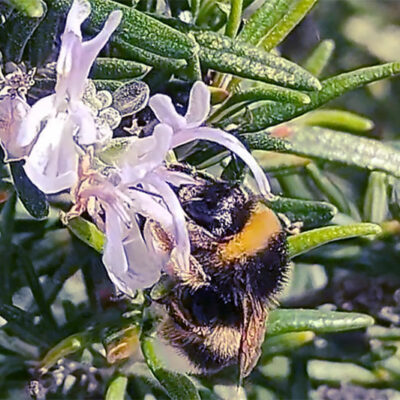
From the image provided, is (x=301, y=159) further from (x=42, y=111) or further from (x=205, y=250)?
(x=42, y=111)

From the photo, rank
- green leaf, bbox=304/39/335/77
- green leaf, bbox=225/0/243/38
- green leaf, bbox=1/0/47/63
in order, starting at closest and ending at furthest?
green leaf, bbox=1/0/47/63 → green leaf, bbox=225/0/243/38 → green leaf, bbox=304/39/335/77

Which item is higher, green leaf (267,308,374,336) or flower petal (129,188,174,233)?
flower petal (129,188,174,233)

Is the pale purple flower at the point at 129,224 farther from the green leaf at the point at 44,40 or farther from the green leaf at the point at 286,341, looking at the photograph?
the green leaf at the point at 286,341

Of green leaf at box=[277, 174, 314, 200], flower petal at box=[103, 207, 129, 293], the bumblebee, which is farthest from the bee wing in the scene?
green leaf at box=[277, 174, 314, 200]

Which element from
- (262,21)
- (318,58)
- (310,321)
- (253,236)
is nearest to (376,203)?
(318,58)

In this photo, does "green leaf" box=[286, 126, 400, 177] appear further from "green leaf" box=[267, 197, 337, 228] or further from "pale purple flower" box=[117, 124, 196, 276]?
"pale purple flower" box=[117, 124, 196, 276]

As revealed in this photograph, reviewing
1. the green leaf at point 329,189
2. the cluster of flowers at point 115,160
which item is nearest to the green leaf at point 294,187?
the green leaf at point 329,189

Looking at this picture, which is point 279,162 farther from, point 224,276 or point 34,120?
point 34,120

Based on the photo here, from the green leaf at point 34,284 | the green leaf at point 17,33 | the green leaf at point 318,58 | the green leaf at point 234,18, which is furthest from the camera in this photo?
the green leaf at point 318,58

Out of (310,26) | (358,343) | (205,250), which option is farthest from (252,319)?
(310,26)
